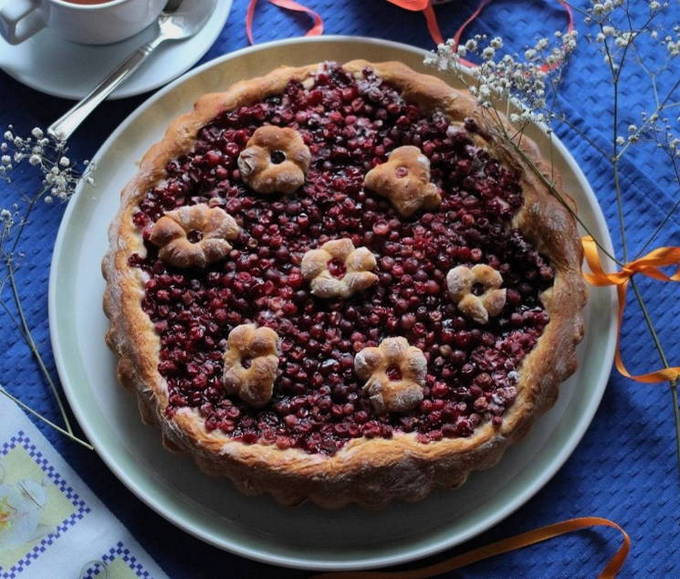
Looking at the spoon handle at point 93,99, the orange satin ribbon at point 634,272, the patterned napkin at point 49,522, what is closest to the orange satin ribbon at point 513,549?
the orange satin ribbon at point 634,272

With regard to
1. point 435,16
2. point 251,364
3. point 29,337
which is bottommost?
point 29,337

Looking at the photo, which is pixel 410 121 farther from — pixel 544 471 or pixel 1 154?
pixel 1 154

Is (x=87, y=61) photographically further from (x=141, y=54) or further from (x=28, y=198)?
(x=28, y=198)

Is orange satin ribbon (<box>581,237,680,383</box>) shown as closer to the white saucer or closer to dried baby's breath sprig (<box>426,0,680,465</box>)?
dried baby's breath sprig (<box>426,0,680,465</box>)

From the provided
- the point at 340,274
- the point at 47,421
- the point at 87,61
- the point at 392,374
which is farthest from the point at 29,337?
the point at 392,374

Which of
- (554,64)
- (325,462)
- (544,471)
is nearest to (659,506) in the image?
(544,471)

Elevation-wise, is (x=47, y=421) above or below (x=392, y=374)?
below

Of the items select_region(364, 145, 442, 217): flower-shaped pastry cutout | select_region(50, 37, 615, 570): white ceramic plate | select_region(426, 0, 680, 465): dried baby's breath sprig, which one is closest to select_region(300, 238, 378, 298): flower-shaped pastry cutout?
select_region(364, 145, 442, 217): flower-shaped pastry cutout
